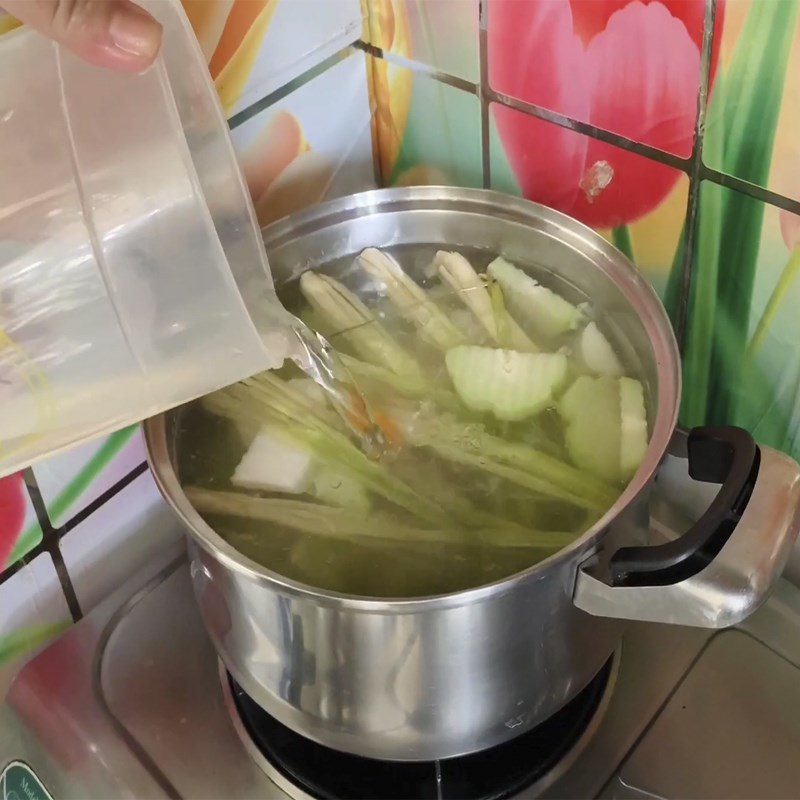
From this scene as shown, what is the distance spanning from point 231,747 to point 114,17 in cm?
44

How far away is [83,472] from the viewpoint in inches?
25.1

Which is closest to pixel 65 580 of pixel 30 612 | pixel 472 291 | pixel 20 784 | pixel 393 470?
pixel 30 612

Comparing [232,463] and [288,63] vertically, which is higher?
[288,63]

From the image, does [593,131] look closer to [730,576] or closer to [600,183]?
[600,183]

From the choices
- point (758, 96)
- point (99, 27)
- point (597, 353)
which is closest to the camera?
point (99, 27)

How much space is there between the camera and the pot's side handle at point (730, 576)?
0.43 meters

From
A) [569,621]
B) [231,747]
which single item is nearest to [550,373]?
[569,621]

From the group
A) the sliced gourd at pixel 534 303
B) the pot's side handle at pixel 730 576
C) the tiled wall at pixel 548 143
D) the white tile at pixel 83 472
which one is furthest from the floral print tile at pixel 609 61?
the white tile at pixel 83 472

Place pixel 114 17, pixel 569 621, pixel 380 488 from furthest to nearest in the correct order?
pixel 380 488 < pixel 569 621 < pixel 114 17

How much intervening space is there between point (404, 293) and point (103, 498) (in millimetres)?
260

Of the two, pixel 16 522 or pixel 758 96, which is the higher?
pixel 758 96

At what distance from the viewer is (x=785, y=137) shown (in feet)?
1.73

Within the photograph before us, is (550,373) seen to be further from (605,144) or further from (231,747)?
(231,747)

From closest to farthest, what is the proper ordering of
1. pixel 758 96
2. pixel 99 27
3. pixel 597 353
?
pixel 99 27 < pixel 758 96 < pixel 597 353
